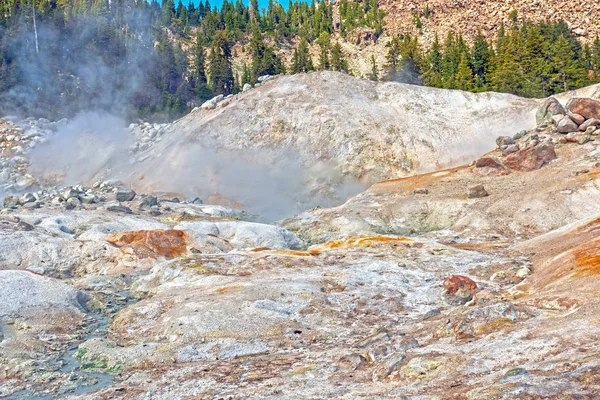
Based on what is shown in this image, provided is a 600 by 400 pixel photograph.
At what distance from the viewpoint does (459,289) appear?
58.7ft

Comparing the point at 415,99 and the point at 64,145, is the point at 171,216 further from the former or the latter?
the point at 64,145

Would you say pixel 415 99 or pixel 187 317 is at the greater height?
pixel 415 99

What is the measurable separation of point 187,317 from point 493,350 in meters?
8.55

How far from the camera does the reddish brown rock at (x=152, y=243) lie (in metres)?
25.0

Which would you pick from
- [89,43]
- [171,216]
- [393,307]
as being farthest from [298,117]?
[89,43]

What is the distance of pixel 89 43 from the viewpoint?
93500 mm

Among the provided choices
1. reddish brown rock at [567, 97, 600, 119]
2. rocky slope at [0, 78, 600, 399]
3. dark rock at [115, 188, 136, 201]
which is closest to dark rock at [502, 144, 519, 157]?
rocky slope at [0, 78, 600, 399]

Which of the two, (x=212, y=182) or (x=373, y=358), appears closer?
(x=373, y=358)

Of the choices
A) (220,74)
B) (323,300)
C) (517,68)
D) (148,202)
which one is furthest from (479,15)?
(323,300)

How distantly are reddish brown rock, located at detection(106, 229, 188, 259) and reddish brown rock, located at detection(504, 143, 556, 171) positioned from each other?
21557 millimetres

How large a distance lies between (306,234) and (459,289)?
15.1m

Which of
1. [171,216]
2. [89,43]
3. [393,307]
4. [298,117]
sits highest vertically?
[89,43]

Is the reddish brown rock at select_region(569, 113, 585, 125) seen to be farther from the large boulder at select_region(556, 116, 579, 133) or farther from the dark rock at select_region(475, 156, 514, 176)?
the dark rock at select_region(475, 156, 514, 176)

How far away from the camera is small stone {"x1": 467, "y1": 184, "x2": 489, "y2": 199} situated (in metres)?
33.2
